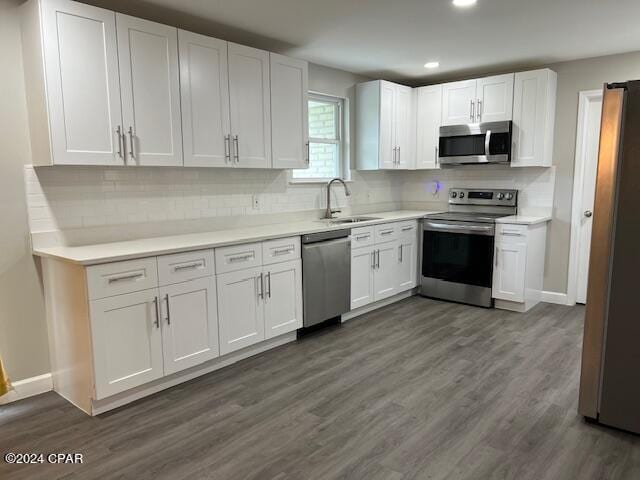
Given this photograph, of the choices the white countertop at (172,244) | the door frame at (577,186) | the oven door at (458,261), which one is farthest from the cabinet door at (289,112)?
the door frame at (577,186)

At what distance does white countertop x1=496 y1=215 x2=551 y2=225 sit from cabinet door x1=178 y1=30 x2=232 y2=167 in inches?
108

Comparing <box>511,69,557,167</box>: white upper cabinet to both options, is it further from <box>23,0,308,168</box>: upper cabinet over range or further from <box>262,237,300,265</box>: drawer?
<box>262,237,300,265</box>: drawer

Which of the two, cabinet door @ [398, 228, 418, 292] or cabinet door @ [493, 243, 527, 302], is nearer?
cabinet door @ [493, 243, 527, 302]

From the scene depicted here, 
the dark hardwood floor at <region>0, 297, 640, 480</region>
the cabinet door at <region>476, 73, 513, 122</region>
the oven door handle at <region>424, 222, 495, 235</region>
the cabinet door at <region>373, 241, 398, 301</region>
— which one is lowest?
the dark hardwood floor at <region>0, 297, 640, 480</region>

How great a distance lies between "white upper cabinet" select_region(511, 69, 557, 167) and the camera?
4.50m

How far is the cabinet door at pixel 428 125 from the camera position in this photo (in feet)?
17.0

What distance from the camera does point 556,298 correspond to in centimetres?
487

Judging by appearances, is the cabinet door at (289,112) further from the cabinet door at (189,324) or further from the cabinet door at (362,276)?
the cabinet door at (189,324)

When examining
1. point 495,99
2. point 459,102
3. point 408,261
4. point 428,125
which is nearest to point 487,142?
point 495,99

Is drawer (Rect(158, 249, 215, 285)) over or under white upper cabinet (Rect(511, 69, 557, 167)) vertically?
under

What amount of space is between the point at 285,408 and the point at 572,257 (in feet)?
11.8

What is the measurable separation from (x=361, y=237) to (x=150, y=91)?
2.22 metres

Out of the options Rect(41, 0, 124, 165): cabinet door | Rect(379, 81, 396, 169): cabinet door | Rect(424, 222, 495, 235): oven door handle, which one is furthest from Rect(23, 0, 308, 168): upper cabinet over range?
Rect(424, 222, 495, 235): oven door handle

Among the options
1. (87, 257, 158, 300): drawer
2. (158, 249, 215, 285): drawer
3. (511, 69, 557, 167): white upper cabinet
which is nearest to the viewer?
A: (87, 257, 158, 300): drawer
